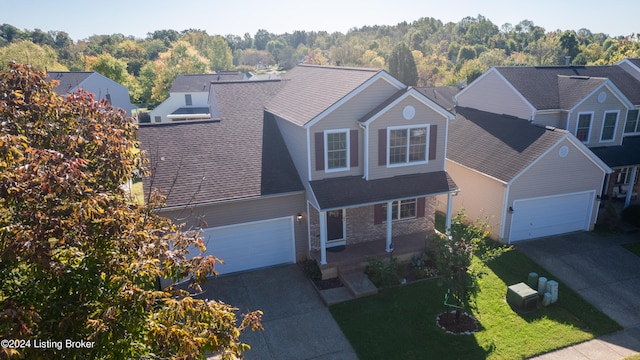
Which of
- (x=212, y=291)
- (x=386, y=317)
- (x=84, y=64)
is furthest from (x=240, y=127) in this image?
(x=84, y=64)

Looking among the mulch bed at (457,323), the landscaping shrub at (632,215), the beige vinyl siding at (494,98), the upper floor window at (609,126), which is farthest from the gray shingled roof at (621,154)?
the mulch bed at (457,323)

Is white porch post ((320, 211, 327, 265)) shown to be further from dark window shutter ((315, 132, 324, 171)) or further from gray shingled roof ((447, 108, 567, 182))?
gray shingled roof ((447, 108, 567, 182))

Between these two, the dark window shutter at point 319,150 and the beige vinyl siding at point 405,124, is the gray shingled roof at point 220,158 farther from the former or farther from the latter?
the beige vinyl siding at point 405,124

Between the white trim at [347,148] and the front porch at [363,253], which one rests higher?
the white trim at [347,148]

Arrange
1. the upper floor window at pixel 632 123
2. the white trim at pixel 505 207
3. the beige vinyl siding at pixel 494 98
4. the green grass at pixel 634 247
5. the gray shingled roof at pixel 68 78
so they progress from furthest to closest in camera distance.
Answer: the gray shingled roof at pixel 68 78 → the upper floor window at pixel 632 123 → the beige vinyl siding at pixel 494 98 → the white trim at pixel 505 207 → the green grass at pixel 634 247

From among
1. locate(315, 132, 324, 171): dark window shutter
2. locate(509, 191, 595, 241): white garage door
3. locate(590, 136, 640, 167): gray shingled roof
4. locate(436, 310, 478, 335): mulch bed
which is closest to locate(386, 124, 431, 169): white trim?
locate(315, 132, 324, 171): dark window shutter

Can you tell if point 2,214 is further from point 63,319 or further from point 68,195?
point 63,319

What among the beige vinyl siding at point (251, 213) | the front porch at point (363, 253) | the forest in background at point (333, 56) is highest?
the forest in background at point (333, 56)
